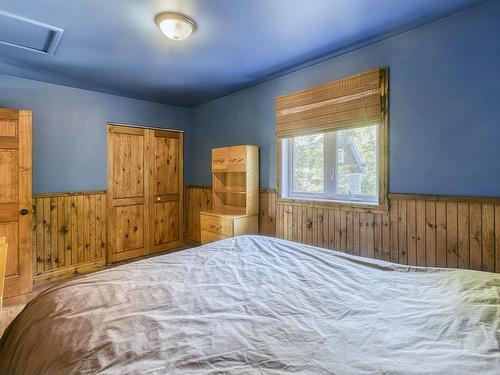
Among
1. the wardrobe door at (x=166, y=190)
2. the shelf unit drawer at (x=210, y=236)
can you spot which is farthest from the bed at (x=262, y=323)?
the wardrobe door at (x=166, y=190)

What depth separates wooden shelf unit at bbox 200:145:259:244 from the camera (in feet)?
10.7

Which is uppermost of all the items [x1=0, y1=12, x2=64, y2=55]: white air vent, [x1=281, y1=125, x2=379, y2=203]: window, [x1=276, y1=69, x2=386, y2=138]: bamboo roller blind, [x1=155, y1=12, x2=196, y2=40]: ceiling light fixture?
[x1=0, y1=12, x2=64, y2=55]: white air vent

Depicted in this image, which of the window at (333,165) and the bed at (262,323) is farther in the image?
the window at (333,165)

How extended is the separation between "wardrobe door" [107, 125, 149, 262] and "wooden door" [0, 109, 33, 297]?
39.1 inches

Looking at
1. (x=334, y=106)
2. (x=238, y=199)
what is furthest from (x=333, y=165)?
(x=238, y=199)

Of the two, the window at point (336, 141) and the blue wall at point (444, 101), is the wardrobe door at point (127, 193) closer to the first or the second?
the window at point (336, 141)

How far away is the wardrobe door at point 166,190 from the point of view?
4289 millimetres

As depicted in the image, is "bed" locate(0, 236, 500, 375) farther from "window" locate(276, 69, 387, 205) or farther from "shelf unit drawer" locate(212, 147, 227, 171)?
"shelf unit drawer" locate(212, 147, 227, 171)

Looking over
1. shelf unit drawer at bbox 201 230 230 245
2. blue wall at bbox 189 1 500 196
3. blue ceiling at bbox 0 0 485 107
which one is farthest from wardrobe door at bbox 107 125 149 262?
blue wall at bbox 189 1 500 196

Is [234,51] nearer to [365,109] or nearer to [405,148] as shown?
[365,109]

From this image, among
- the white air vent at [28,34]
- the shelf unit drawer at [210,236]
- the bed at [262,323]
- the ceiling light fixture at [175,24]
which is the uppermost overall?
the white air vent at [28,34]

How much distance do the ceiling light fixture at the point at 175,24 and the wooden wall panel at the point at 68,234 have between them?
255cm

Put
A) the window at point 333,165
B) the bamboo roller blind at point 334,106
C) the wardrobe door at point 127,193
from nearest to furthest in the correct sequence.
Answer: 1. the bamboo roller blind at point 334,106
2. the window at point 333,165
3. the wardrobe door at point 127,193

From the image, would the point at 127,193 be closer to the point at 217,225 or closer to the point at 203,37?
the point at 217,225
